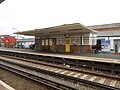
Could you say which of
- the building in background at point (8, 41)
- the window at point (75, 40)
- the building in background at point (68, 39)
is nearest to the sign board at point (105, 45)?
the building in background at point (68, 39)

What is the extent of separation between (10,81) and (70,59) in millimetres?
6953

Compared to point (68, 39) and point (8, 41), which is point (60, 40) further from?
point (8, 41)

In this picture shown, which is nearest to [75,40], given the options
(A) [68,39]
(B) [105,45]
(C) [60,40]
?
(A) [68,39]

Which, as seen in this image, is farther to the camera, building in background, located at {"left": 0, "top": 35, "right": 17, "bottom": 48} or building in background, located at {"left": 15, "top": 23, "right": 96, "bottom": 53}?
building in background, located at {"left": 0, "top": 35, "right": 17, "bottom": 48}

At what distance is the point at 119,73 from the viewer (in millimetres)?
11258

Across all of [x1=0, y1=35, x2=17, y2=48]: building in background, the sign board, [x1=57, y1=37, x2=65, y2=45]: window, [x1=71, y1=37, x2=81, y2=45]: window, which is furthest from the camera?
[x1=0, y1=35, x2=17, y2=48]: building in background

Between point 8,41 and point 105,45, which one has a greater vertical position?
point 8,41

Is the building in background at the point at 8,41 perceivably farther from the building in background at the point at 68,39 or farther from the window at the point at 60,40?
the window at the point at 60,40

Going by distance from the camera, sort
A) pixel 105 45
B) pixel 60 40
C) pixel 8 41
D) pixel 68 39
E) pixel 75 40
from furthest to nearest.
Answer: pixel 8 41, pixel 60 40, pixel 105 45, pixel 68 39, pixel 75 40

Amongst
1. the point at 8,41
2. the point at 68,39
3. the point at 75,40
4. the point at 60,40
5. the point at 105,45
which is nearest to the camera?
the point at 75,40

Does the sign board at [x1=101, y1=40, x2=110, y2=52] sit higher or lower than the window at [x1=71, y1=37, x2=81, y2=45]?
lower

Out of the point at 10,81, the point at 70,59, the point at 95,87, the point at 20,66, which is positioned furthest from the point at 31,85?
the point at 70,59

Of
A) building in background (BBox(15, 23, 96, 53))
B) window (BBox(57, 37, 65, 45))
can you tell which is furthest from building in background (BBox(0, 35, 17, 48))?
window (BBox(57, 37, 65, 45))

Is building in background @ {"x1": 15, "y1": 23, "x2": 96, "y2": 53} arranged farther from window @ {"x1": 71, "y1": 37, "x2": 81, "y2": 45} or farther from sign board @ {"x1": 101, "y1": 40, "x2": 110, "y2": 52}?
sign board @ {"x1": 101, "y1": 40, "x2": 110, "y2": 52}
